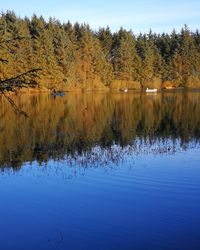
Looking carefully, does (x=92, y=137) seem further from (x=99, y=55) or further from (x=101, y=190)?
(x=99, y=55)

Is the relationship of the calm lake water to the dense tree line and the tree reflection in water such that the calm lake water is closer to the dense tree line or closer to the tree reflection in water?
the tree reflection in water

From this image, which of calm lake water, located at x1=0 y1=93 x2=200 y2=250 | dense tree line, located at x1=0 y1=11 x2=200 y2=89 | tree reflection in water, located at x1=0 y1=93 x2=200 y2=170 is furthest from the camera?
dense tree line, located at x1=0 y1=11 x2=200 y2=89

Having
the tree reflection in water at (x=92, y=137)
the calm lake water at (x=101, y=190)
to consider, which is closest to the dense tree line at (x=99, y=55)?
the tree reflection in water at (x=92, y=137)

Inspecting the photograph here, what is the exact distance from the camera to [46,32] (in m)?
92.8

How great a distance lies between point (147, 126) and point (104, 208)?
19274mm

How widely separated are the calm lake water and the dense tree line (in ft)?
182

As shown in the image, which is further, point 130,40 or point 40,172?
A: point 130,40

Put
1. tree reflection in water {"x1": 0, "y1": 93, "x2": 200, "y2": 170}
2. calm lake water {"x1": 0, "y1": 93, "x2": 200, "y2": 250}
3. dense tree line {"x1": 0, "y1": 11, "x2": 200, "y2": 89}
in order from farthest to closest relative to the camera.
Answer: dense tree line {"x1": 0, "y1": 11, "x2": 200, "y2": 89}
tree reflection in water {"x1": 0, "y1": 93, "x2": 200, "y2": 170}
calm lake water {"x1": 0, "y1": 93, "x2": 200, "y2": 250}

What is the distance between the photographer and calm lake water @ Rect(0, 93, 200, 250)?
1041 cm

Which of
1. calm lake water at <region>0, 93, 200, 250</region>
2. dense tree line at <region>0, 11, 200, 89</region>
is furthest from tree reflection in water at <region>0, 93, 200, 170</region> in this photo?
dense tree line at <region>0, 11, 200, 89</region>

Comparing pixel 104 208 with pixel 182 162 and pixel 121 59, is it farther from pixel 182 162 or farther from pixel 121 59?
pixel 121 59

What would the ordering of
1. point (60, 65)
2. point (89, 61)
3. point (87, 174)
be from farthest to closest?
point (89, 61) < point (60, 65) < point (87, 174)

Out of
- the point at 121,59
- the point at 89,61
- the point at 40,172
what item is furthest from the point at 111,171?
the point at 121,59

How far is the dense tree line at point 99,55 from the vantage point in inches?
3477
